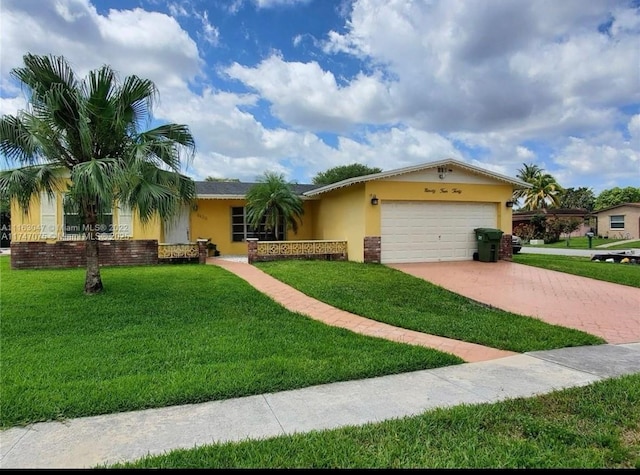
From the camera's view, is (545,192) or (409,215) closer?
(409,215)

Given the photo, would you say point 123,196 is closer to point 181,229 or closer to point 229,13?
point 229,13

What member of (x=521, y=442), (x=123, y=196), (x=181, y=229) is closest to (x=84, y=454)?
(x=521, y=442)

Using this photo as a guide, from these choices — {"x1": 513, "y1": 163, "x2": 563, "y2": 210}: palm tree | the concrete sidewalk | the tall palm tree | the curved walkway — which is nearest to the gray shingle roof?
the curved walkway

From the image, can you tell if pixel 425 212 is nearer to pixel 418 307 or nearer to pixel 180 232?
pixel 418 307

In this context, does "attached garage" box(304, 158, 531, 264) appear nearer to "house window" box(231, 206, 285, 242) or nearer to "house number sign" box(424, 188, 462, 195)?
"house number sign" box(424, 188, 462, 195)

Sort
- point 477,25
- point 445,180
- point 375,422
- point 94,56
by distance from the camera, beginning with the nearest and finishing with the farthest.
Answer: point 375,422
point 94,56
point 477,25
point 445,180

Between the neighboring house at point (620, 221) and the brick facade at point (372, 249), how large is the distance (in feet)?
114

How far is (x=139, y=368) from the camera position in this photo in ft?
14.8

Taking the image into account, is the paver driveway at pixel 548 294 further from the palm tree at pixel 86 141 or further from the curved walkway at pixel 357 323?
the palm tree at pixel 86 141

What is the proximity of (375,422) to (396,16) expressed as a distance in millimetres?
12548

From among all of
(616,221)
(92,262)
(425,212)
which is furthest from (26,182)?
(616,221)

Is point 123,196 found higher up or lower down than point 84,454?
higher up

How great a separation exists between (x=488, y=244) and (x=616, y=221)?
32.4 meters

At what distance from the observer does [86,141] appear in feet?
25.7
